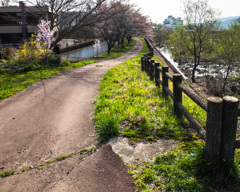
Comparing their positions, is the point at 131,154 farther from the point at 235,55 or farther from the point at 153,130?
the point at 235,55

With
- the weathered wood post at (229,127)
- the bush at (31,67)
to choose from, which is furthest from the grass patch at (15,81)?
the weathered wood post at (229,127)

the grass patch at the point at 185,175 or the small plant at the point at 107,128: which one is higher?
the small plant at the point at 107,128

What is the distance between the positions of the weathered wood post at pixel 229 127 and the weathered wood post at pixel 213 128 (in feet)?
0.18

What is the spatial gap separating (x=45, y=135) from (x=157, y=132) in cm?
242

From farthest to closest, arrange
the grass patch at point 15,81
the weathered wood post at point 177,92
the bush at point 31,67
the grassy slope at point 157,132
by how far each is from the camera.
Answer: the bush at point 31,67
the grass patch at point 15,81
the weathered wood post at point 177,92
the grassy slope at point 157,132

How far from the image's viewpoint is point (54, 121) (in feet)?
17.0

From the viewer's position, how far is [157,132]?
4.29 metres

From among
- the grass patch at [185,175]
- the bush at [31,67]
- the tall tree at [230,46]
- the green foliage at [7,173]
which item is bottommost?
the green foliage at [7,173]

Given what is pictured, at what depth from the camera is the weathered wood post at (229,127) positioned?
2664 millimetres

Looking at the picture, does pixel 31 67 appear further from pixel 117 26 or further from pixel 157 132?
pixel 117 26

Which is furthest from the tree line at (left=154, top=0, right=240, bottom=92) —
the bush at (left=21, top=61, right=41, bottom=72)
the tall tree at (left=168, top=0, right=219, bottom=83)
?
the bush at (left=21, top=61, right=41, bottom=72)

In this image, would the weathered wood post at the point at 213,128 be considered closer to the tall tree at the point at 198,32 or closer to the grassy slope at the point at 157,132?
the grassy slope at the point at 157,132

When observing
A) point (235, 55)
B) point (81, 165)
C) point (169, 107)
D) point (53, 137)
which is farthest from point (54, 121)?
point (235, 55)

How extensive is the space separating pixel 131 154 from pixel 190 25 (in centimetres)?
2581
